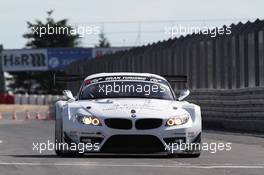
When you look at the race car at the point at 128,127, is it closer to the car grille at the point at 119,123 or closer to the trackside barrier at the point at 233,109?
the car grille at the point at 119,123

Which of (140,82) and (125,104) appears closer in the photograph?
(125,104)

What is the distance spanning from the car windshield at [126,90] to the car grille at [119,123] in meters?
1.31

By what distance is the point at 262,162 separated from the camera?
1429 centimetres

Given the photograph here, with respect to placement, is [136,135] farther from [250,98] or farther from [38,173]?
[250,98]

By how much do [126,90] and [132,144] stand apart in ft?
5.44

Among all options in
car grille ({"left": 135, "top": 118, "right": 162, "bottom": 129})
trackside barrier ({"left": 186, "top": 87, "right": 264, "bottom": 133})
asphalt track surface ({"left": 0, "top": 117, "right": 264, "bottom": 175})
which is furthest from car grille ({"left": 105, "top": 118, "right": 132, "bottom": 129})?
trackside barrier ({"left": 186, "top": 87, "right": 264, "bottom": 133})

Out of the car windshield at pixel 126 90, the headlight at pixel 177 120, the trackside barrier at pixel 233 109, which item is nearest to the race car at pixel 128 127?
the headlight at pixel 177 120

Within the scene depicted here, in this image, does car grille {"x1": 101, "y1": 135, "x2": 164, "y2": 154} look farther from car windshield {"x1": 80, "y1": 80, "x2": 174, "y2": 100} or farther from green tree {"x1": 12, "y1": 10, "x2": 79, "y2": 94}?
green tree {"x1": 12, "y1": 10, "x2": 79, "y2": 94}

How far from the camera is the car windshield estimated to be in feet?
49.6

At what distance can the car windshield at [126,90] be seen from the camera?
1512cm

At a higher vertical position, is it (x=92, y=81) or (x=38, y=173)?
(x=92, y=81)

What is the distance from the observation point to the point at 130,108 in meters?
14.0

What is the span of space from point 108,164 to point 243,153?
4.00 meters

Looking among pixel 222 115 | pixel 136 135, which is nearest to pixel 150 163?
pixel 136 135
